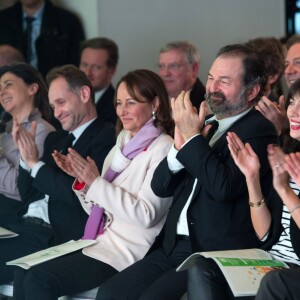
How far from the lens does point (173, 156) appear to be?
3672 mm

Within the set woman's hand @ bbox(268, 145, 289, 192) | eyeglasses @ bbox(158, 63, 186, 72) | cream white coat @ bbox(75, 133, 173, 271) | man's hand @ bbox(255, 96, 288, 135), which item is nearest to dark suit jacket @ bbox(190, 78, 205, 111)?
eyeglasses @ bbox(158, 63, 186, 72)

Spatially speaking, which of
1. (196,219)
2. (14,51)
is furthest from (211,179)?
(14,51)

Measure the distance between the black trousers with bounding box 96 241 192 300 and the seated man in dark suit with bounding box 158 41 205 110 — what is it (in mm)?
1742

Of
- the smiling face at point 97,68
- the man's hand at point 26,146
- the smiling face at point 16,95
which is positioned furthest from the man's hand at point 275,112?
the smiling face at point 97,68

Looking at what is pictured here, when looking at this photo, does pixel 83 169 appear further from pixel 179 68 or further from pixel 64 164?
pixel 179 68

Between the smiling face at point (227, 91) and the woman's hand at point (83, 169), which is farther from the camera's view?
the woman's hand at point (83, 169)

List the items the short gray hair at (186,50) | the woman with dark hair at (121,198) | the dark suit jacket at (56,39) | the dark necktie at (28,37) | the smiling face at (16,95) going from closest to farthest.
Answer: the woman with dark hair at (121,198), the smiling face at (16,95), the short gray hair at (186,50), the dark suit jacket at (56,39), the dark necktie at (28,37)

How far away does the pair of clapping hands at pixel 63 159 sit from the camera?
4004 millimetres

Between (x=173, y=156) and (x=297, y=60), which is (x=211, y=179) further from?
(x=297, y=60)

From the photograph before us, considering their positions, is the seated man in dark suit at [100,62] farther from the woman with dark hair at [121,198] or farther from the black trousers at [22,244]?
the woman with dark hair at [121,198]

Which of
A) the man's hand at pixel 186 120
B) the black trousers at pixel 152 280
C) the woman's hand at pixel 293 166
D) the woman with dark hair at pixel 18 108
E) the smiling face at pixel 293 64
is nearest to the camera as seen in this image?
the woman's hand at pixel 293 166

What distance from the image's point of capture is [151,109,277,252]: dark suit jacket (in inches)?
137

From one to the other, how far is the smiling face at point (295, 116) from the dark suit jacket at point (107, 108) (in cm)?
206

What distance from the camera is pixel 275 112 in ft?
A: 12.8
